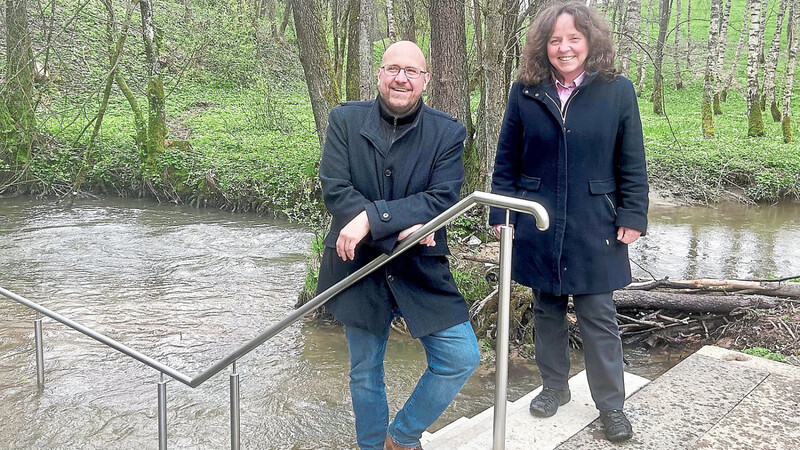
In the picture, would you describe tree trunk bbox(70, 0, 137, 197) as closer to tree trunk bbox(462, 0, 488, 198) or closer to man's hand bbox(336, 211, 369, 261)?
tree trunk bbox(462, 0, 488, 198)

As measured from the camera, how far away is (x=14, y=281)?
7754 millimetres

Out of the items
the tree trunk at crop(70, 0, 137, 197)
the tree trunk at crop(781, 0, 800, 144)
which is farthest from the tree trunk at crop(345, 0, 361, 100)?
the tree trunk at crop(781, 0, 800, 144)

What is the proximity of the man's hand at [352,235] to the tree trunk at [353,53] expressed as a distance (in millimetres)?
8019

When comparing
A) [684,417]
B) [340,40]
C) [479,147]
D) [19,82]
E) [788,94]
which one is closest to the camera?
[684,417]

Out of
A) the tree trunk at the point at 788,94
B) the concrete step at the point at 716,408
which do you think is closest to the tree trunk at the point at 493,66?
the concrete step at the point at 716,408

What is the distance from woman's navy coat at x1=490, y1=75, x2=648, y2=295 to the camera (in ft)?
9.01

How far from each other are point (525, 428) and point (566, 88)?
148cm

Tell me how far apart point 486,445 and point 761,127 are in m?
16.7

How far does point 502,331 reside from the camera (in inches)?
89.4

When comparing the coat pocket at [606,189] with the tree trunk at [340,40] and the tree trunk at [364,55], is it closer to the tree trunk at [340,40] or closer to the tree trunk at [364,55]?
the tree trunk at [340,40]

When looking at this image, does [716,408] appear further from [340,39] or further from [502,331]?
[340,39]

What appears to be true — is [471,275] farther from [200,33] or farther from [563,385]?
[200,33]

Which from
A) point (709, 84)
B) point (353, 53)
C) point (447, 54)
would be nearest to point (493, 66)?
point (447, 54)

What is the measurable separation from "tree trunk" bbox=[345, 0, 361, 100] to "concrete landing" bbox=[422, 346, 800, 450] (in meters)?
7.80
